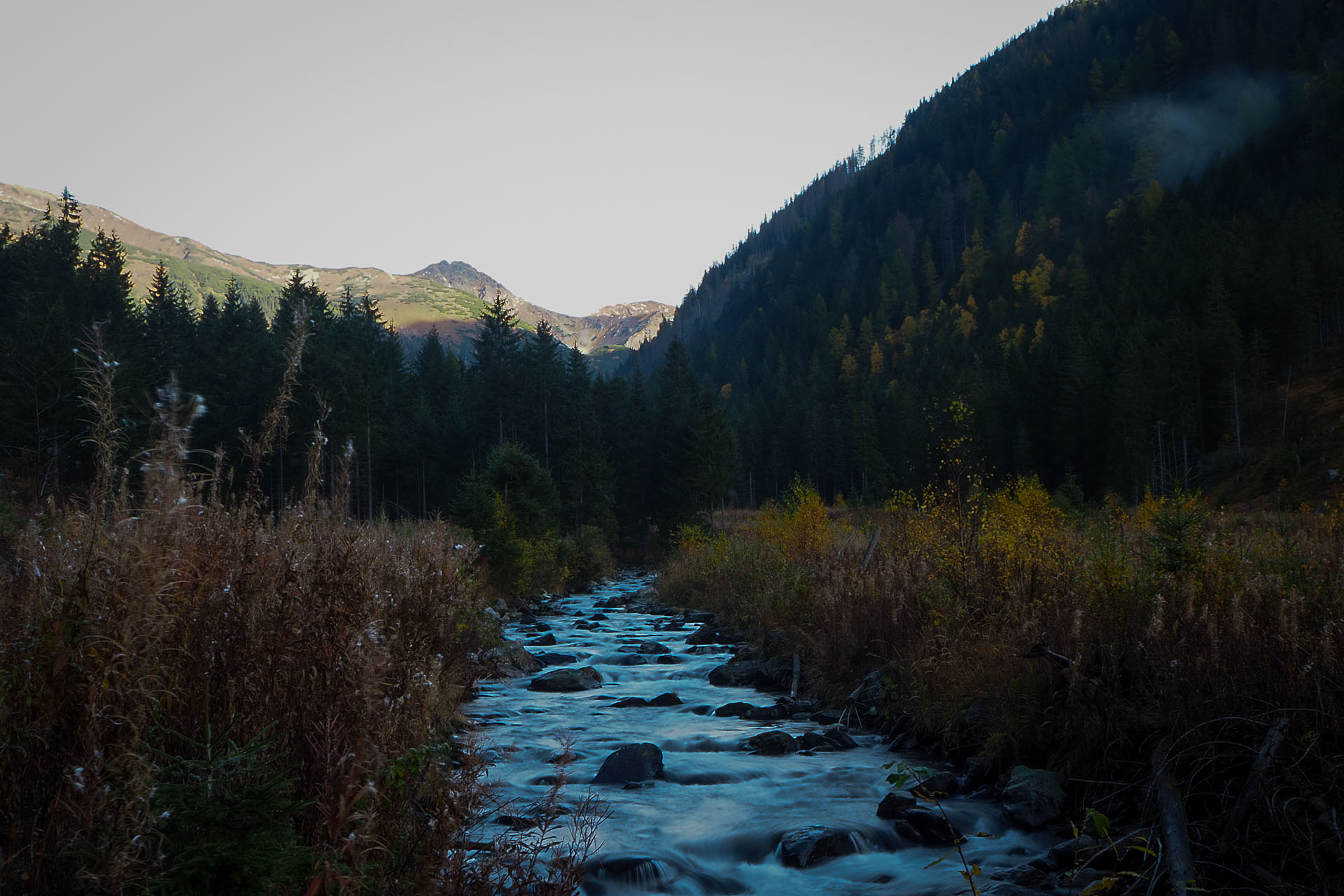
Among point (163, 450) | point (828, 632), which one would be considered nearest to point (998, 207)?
point (828, 632)

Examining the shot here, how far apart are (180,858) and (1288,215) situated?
96382 millimetres

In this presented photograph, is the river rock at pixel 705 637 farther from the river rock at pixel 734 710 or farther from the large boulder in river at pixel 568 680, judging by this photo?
the river rock at pixel 734 710

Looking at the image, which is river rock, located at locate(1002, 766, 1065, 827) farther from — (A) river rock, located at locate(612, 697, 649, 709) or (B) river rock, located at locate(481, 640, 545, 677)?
(B) river rock, located at locate(481, 640, 545, 677)

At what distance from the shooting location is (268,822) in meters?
2.89

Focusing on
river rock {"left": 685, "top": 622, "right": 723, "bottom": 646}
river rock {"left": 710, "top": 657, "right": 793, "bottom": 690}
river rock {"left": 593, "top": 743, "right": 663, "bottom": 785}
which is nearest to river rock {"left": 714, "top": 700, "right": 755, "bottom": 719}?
river rock {"left": 710, "top": 657, "right": 793, "bottom": 690}

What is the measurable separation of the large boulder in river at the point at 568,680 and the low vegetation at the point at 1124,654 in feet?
11.5

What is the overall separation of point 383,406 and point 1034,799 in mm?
53611

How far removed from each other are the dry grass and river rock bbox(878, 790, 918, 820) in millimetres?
4111

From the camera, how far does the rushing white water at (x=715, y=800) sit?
6129mm

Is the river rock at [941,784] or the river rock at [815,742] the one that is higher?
the river rock at [941,784]

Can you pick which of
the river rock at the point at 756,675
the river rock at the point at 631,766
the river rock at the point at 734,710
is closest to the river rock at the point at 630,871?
the river rock at the point at 631,766

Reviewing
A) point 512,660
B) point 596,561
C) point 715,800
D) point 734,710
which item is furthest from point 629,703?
point 596,561

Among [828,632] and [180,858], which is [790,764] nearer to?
[828,632]

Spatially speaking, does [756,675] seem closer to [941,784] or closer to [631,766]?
[631,766]
